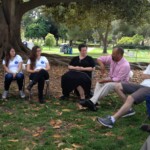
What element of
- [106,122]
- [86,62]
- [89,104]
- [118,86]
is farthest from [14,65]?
[106,122]

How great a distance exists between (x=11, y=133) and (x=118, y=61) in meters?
2.66

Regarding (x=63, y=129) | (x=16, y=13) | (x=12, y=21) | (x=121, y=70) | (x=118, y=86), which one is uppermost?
(x=16, y=13)

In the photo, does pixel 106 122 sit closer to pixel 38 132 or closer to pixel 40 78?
pixel 38 132

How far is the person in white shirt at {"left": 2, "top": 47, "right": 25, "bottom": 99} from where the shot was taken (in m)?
7.85

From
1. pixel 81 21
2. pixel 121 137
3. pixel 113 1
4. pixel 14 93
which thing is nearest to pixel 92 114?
pixel 121 137

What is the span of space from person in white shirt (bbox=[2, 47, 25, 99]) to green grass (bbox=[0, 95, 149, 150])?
Answer: 525mm

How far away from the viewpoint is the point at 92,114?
21.9ft

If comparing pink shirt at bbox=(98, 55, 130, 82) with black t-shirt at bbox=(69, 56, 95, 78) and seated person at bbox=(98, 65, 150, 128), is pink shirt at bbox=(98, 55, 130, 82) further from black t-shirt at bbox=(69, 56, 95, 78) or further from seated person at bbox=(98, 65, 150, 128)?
black t-shirt at bbox=(69, 56, 95, 78)

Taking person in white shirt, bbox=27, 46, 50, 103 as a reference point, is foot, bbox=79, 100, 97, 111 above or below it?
below

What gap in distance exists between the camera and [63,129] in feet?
18.8

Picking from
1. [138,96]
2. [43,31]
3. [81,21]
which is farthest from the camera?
[43,31]

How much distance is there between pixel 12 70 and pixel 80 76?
1.53m

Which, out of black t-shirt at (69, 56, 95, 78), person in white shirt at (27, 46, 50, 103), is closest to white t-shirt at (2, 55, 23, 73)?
person in white shirt at (27, 46, 50, 103)

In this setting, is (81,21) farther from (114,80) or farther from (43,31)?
(43,31)
